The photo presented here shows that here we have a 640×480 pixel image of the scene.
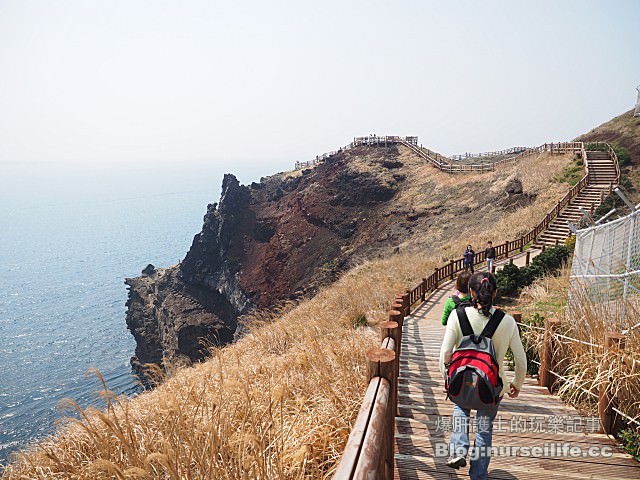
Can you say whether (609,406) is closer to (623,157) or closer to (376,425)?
(376,425)

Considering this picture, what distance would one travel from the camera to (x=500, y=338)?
2.91m

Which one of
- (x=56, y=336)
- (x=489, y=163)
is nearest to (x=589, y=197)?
(x=489, y=163)

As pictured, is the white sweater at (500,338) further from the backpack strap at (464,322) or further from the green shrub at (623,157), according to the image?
the green shrub at (623,157)

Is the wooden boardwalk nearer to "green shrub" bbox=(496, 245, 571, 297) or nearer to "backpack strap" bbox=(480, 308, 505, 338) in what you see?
"backpack strap" bbox=(480, 308, 505, 338)

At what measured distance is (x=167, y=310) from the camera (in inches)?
1641

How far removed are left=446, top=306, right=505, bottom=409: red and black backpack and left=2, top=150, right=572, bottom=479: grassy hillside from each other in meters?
1.08

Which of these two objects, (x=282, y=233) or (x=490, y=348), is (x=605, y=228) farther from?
(x=282, y=233)

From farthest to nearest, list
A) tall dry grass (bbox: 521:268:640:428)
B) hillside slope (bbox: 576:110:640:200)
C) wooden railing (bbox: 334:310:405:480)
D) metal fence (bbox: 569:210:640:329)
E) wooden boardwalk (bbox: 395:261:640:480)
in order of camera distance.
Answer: hillside slope (bbox: 576:110:640:200) → metal fence (bbox: 569:210:640:329) → tall dry grass (bbox: 521:268:640:428) → wooden boardwalk (bbox: 395:261:640:480) → wooden railing (bbox: 334:310:405:480)

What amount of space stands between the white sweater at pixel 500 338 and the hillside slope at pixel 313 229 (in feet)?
67.7

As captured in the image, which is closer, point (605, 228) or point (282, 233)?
point (605, 228)

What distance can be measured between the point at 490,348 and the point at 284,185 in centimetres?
4970

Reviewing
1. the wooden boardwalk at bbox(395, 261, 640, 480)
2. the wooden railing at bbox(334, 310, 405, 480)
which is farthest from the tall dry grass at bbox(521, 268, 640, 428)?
the wooden railing at bbox(334, 310, 405, 480)

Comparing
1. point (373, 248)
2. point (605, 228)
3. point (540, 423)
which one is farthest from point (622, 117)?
point (540, 423)

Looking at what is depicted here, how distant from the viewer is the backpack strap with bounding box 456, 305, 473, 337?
2908 millimetres
